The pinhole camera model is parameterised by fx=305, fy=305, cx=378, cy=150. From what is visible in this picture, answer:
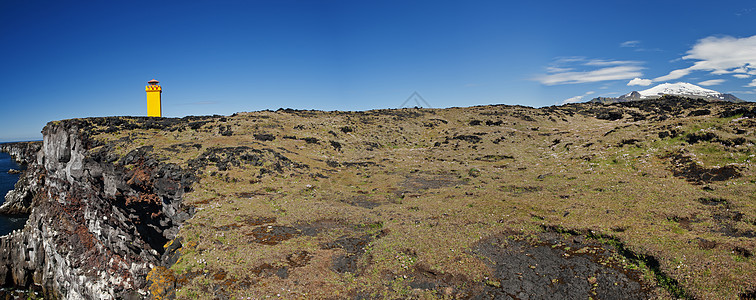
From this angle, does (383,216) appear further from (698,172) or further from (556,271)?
(698,172)

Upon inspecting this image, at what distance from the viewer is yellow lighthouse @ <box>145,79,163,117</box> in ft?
185

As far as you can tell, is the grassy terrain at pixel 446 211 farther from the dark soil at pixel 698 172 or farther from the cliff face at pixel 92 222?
the cliff face at pixel 92 222

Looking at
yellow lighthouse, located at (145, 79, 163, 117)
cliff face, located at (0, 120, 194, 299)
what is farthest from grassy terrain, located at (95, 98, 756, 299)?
yellow lighthouse, located at (145, 79, 163, 117)

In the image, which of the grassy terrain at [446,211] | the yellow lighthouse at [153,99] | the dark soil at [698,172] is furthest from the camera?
the yellow lighthouse at [153,99]

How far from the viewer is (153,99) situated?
5803 centimetres

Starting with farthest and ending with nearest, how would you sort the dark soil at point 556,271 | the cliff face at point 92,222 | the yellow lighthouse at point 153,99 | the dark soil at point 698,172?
the yellow lighthouse at point 153,99 → the dark soil at point 698,172 → the cliff face at point 92,222 → the dark soil at point 556,271

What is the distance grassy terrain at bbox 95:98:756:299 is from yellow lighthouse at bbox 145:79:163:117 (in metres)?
14.6

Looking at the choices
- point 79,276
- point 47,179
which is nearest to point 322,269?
point 79,276

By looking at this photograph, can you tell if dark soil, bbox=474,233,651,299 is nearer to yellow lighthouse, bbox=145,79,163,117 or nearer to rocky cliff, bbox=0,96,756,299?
rocky cliff, bbox=0,96,756,299

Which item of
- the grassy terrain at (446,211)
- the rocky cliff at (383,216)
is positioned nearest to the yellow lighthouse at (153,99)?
the rocky cliff at (383,216)

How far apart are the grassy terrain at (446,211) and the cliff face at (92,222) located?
2964 millimetres

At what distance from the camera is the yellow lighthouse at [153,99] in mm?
56250

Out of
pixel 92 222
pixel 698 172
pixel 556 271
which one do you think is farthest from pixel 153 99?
pixel 698 172

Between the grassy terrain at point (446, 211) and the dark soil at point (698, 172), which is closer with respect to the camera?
the grassy terrain at point (446, 211)
